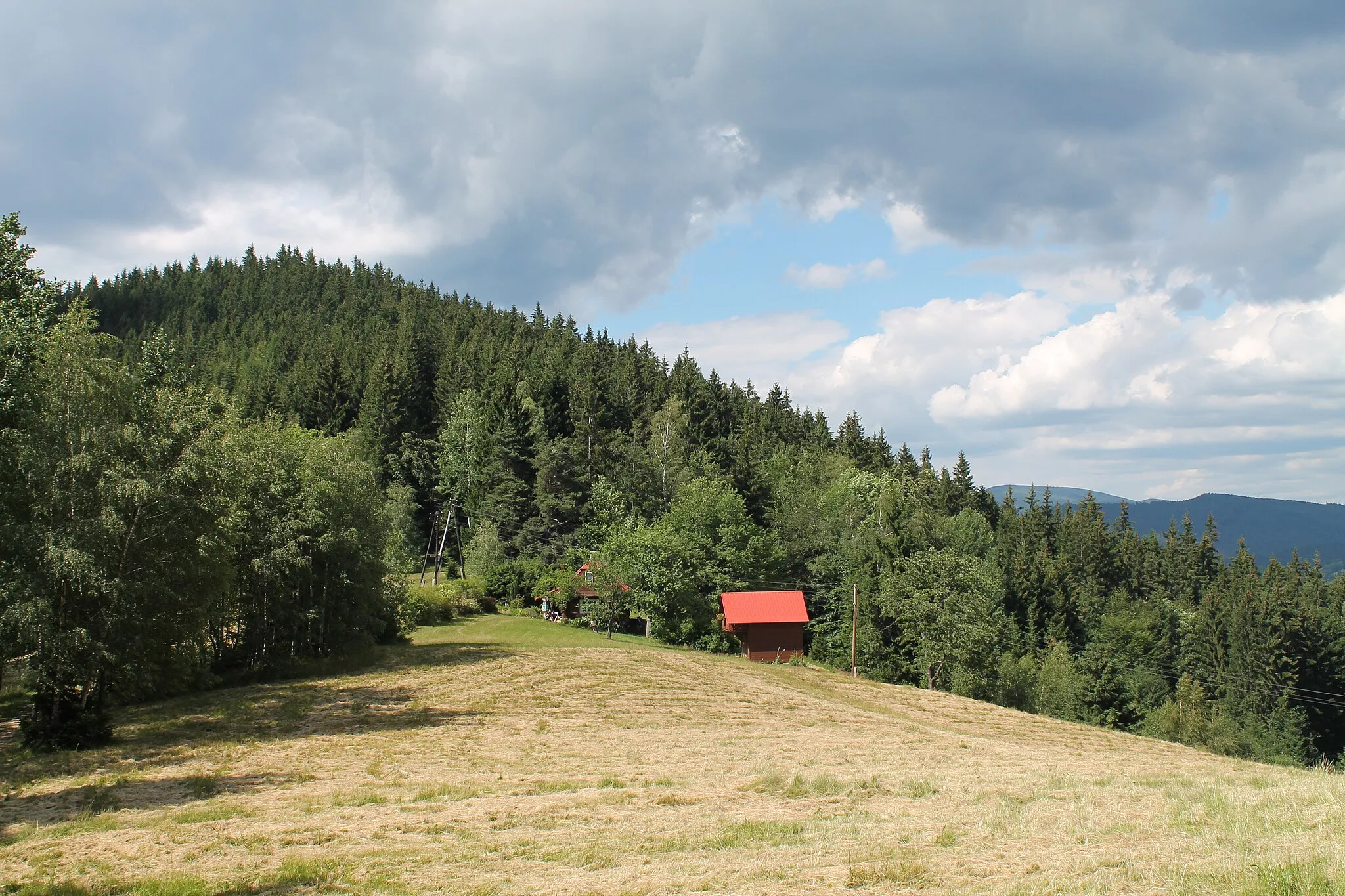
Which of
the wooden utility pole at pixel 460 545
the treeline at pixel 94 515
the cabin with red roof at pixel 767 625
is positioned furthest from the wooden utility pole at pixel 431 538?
the treeline at pixel 94 515

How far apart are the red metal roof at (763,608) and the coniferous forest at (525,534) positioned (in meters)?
2.09

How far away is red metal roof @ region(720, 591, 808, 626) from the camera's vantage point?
60688 mm

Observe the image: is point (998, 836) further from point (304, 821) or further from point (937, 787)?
point (304, 821)

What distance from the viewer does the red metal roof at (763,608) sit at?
6069cm

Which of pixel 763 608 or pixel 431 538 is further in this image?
pixel 431 538

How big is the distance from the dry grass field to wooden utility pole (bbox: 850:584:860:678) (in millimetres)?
23057

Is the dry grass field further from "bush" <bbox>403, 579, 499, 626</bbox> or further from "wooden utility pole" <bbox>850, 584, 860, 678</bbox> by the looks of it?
"bush" <bbox>403, 579, 499, 626</bbox>

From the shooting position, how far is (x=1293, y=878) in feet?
30.6

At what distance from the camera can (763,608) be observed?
6156 centimetres

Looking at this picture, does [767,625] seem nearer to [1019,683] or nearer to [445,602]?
[445,602]

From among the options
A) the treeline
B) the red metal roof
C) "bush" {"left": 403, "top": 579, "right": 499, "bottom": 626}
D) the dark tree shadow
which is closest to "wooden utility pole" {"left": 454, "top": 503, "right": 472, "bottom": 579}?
"bush" {"left": 403, "top": 579, "right": 499, "bottom": 626}

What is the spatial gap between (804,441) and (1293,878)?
316 ft

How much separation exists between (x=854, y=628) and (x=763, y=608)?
6.75 metres

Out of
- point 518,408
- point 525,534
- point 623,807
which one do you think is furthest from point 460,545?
point 623,807
